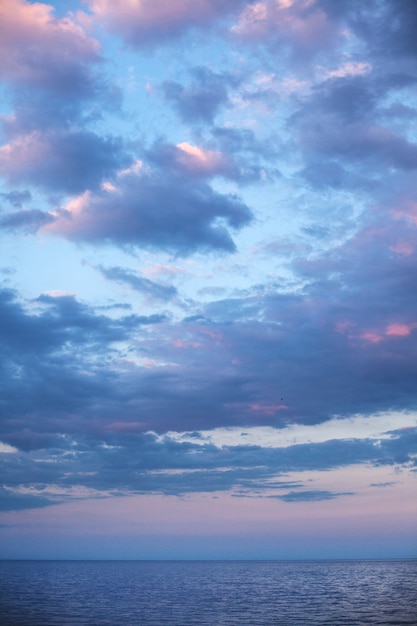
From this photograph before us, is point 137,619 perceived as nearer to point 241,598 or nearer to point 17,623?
point 17,623

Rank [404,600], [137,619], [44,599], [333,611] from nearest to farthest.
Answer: [137,619], [333,611], [404,600], [44,599]

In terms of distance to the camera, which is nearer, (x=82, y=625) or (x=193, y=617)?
(x=82, y=625)

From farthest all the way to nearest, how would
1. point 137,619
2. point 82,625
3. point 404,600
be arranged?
point 404,600, point 137,619, point 82,625

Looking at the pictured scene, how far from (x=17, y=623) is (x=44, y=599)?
33.1 meters

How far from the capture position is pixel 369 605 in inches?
2852

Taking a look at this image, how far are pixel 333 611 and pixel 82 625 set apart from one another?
28.5m

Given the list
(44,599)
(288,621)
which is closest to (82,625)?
(288,621)

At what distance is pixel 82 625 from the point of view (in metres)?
54.9

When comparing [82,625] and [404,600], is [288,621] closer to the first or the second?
[82,625]

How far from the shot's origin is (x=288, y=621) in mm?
57531

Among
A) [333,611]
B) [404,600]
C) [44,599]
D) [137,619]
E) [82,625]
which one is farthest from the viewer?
[44,599]

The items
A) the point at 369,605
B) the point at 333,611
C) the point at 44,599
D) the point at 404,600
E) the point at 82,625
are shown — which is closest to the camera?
the point at 82,625

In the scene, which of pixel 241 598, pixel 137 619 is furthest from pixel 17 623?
pixel 241 598

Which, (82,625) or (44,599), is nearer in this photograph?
(82,625)
